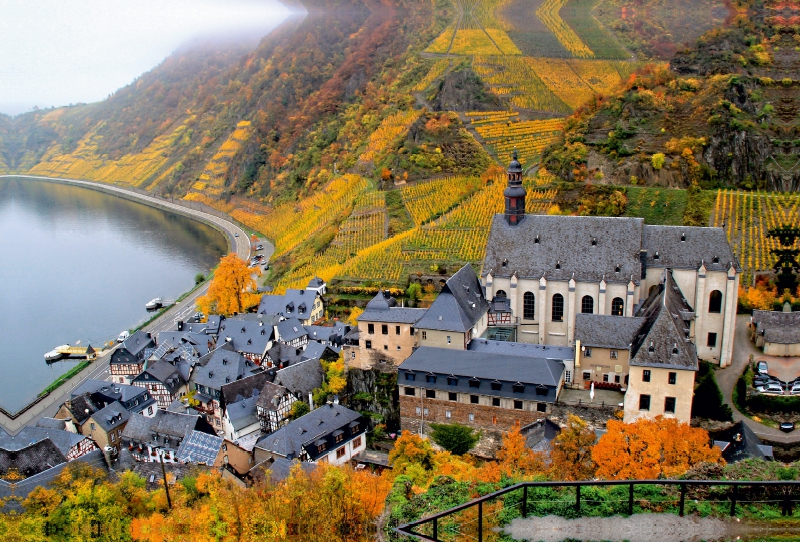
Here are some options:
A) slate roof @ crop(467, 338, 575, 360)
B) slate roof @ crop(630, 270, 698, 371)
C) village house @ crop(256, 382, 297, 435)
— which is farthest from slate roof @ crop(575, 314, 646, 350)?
village house @ crop(256, 382, 297, 435)

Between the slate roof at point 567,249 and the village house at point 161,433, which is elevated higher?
the slate roof at point 567,249

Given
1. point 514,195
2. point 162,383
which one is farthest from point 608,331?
point 162,383

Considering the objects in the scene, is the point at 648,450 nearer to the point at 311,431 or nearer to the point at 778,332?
the point at 311,431

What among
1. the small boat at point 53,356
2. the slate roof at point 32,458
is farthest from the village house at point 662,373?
the small boat at point 53,356

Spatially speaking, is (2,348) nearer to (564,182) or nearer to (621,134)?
(564,182)

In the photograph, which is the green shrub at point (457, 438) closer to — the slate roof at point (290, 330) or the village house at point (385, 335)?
the village house at point (385, 335)

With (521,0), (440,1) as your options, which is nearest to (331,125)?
(440,1)

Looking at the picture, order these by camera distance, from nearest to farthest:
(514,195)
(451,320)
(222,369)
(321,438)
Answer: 1. (321,438)
2. (451,320)
3. (514,195)
4. (222,369)
